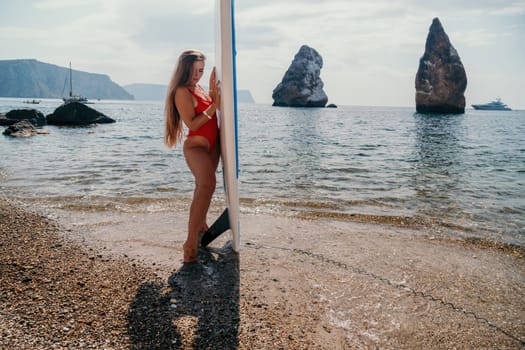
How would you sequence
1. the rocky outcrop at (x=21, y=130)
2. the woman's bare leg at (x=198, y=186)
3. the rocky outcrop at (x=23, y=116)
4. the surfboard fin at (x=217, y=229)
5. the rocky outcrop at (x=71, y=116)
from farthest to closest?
the rocky outcrop at (x=71, y=116) → the rocky outcrop at (x=23, y=116) → the rocky outcrop at (x=21, y=130) → the surfboard fin at (x=217, y=229) → the woman's bare leg at (x=198, y=186)

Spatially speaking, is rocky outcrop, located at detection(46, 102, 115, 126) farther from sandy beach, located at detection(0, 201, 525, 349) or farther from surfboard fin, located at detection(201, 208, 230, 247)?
surfboard fin, located at detection(201, 208, 230, 247)

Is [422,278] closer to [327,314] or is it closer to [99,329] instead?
[327,314]

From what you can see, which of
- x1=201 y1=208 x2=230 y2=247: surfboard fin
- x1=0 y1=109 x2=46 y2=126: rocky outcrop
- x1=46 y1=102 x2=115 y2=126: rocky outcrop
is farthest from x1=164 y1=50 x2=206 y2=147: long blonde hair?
x1=46 y1=102 x2=115 y2=126: rocky outcrop

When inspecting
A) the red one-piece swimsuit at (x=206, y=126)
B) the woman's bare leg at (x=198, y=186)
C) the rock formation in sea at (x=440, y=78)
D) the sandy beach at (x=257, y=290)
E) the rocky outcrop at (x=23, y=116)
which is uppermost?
the rock formation in sea at (x=440, y=78)

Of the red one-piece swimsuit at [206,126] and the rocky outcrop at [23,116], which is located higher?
the rocky outcrop at [23,116]

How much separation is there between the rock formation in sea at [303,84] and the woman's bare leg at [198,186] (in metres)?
121

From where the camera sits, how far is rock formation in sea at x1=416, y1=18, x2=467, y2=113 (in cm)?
8906

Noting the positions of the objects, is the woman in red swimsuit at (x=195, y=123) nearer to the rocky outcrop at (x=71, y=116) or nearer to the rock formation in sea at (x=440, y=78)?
the rocky outcrop at (x=71, y=116)

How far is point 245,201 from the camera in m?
7.21

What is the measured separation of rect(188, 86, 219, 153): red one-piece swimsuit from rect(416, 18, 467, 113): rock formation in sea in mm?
97235

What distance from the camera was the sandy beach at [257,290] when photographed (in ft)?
8.49

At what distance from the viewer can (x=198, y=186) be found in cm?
387

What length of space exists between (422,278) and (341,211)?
9.57ft

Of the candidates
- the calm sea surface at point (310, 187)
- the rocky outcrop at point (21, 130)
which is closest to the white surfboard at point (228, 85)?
the calm sea surface at point (310, 187)
